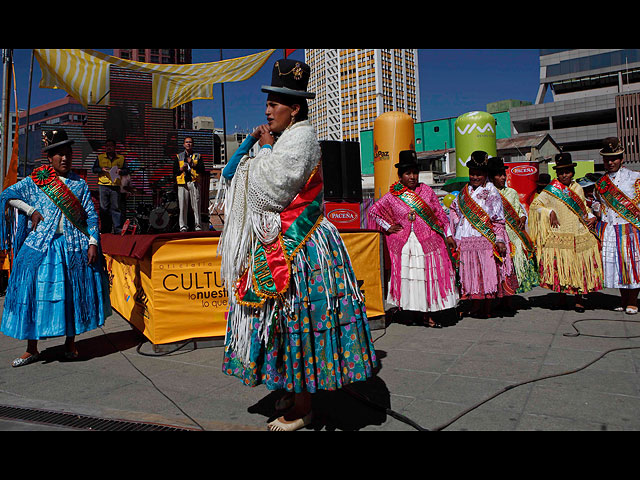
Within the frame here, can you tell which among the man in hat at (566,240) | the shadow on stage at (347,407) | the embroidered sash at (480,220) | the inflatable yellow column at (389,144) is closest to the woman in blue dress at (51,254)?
the shadow on stage at (347,407)

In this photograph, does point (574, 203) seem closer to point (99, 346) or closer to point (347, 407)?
point (347, 407)

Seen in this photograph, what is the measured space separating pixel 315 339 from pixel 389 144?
947 cm

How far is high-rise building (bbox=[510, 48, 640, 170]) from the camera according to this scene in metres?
62.3

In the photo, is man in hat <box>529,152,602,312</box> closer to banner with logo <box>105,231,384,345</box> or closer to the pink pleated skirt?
the pink pleated skirt

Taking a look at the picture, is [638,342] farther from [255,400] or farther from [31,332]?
[31,332]

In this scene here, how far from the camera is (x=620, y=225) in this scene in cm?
586

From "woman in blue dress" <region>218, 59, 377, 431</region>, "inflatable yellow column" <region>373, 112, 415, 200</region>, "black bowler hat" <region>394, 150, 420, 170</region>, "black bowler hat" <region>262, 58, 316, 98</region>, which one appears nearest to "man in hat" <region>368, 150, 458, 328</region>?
"black bowler hat" <region>394, 150, 420, 170</region>

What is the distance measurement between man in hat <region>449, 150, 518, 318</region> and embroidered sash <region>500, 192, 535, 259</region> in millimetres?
656

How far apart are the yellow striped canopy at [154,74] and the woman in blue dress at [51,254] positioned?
6.13 metres

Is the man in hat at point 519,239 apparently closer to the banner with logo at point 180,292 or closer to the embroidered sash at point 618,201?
the embroidered sash at point 618,201

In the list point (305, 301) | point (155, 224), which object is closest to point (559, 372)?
point (305, 301)

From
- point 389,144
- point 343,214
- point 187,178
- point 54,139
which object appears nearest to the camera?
point 54,139

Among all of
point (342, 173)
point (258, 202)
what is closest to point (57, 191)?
point (258, 202)

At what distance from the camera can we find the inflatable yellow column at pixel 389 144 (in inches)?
→ 447
